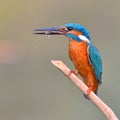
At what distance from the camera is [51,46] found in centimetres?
378

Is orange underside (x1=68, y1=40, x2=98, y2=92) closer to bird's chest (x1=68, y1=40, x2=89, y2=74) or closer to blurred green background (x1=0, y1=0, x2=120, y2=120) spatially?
bird's chest (x1=68, y1=40, x2=89, y2=74)

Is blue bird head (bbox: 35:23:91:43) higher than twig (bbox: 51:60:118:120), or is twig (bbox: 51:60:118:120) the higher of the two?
blue bird head (bbox: 35:23:91:43)

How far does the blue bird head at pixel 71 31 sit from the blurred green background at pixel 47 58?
147cm

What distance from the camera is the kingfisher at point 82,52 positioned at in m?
1.54

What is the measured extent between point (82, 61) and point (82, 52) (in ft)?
0.08

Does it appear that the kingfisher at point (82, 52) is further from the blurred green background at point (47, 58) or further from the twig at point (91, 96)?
the blurred green background at point (47, 58)

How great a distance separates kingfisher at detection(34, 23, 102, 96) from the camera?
5.04ft

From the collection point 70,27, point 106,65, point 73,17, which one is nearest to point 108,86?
point 106,65

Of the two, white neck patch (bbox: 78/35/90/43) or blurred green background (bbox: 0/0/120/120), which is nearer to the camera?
white neck patch (bbox: 78/35/90/43)

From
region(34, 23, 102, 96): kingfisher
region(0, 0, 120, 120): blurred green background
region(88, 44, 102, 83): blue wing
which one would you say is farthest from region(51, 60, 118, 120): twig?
region(0, 0, 120, 120): blurred green background

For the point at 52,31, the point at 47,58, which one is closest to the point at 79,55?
the point at 52,31

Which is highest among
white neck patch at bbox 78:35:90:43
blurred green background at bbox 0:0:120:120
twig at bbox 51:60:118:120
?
A: white neck patch at bbox 78:35:90:43

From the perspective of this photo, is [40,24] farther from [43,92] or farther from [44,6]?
[43,92]

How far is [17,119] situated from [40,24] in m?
0.88
